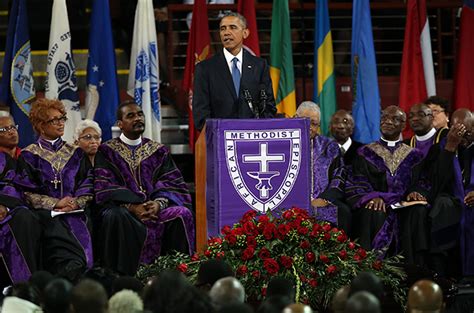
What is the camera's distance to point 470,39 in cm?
1267

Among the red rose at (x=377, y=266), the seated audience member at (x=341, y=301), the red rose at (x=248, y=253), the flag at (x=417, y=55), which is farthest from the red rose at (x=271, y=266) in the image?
the flag at (x=417, y=55)

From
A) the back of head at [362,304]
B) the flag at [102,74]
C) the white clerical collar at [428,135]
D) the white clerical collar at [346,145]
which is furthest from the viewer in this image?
the flag at [102,74]

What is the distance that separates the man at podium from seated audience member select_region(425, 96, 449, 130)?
7.16 feet

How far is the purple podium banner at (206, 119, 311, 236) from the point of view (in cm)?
834

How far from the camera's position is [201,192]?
8.89m

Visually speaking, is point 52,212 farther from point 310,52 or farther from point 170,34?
point 310,52

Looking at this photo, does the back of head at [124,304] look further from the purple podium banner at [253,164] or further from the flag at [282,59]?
the flag at [282,59]

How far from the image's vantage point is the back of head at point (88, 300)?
4.73 metres

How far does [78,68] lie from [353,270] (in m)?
6.30

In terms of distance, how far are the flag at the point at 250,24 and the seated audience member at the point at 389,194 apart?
7.30 feet

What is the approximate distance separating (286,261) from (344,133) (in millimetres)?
3325

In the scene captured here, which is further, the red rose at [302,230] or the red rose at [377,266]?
the red rose at [377,266]

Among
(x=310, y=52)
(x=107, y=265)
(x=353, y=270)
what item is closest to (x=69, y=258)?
(x=107, y=265)

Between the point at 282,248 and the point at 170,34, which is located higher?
the point at 170,34
